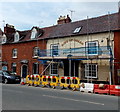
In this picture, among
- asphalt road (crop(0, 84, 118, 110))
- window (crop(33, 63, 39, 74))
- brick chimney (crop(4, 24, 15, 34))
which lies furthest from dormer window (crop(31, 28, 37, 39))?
asphalt road (crop(0, 84, 118, 110))

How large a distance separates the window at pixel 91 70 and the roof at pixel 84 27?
3.68 metres

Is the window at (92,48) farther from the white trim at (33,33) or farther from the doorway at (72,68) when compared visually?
the white trim at (33,33)

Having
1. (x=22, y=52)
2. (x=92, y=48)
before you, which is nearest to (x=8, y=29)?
(x=22, y=52)

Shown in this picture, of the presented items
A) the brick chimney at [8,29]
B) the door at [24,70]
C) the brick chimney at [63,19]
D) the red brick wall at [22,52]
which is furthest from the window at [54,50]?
the brick chimney at [8,29]

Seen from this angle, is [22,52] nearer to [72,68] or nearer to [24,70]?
[24,70]

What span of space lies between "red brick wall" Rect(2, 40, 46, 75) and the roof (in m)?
0.98

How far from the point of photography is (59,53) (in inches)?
854

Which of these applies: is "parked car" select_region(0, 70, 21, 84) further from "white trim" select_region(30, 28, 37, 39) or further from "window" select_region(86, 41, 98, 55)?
"window" select_region(86, 41, 98, 55)

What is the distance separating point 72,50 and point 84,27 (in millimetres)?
3221

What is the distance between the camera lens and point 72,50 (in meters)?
20.2

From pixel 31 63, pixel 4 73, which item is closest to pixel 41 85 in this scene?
pixel 4 73

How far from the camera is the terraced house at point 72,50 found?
58.1ft

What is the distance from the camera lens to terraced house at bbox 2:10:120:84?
17.7 metres

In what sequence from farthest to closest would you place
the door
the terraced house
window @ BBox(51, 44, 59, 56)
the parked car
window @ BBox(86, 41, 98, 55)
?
the door < window @ BBox(51, 44, 59, 56) < the parked car < window @ BBox(86, 41, 98, 55) < the terraced house
